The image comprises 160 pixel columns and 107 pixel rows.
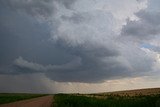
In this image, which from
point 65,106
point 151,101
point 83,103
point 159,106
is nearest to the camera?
point 159,106

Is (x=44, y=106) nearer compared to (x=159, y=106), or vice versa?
(x=159, y=106)

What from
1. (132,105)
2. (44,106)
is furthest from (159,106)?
(44,106)

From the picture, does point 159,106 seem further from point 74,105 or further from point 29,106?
point 29,106

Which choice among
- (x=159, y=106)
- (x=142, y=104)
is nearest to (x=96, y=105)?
(x=142, y=104)

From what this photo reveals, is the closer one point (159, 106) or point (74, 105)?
point (159, 106)

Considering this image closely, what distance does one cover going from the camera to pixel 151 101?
3291 cm

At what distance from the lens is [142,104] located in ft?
113

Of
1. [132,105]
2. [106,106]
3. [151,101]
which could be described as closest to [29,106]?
[106,106]

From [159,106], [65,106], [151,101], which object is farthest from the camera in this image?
[65,106]

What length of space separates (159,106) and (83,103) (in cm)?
1301

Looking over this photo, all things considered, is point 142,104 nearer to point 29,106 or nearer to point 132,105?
point 132,105

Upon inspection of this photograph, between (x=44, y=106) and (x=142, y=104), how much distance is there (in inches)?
463

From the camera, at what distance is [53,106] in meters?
38.7

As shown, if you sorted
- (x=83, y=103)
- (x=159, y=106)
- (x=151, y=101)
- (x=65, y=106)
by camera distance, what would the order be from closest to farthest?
(x=159, y=106) < (x=151, y=101) < (x=65, y=106) < (x=83, y=103)
